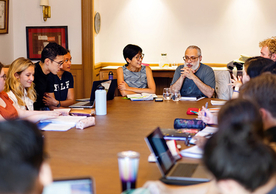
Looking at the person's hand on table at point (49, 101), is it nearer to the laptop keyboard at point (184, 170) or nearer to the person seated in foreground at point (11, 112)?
the person seated in foreground at point (11, 112)

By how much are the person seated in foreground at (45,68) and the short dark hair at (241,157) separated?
2522 mm

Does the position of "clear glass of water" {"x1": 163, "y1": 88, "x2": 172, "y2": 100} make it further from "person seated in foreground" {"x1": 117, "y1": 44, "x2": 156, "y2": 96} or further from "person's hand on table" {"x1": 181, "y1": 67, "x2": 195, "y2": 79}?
"person seated in foreground" {"x1": 117, "y1": 44, "x2": 156, "y2": 96}

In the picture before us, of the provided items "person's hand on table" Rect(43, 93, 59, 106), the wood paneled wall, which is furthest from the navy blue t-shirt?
the wood paneled wall

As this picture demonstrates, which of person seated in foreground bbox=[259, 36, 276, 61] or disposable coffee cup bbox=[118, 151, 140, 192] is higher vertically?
person seated in foreground bbox=[259, 36, 276, 61]

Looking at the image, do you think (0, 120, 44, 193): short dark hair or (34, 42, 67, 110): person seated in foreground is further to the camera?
(34, 42, 67, 110): person seated in foreground

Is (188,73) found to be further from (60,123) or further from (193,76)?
(60,123)

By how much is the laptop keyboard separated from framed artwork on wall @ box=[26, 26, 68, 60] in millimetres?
4082

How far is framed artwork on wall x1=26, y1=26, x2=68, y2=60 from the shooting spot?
5055 millimetres

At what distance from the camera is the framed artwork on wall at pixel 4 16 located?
170 inches

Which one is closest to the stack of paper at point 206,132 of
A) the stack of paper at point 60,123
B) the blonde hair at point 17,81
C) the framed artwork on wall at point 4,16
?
the stack of paper at point 60,123

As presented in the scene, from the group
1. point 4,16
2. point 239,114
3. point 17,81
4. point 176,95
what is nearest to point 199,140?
point 239,114

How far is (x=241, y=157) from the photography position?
0.76 m

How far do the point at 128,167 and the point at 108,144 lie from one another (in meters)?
0.75

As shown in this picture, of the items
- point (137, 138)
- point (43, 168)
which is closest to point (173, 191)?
point (43, 168)
